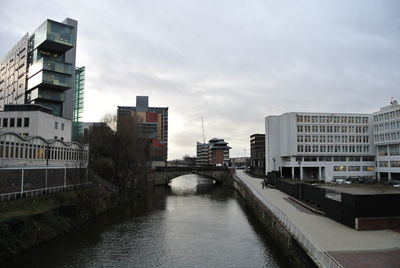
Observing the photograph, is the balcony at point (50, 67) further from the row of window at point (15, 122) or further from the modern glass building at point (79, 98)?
the modern glass building at point (79, 98)

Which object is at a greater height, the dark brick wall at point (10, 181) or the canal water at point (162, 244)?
the dark brick wall at point (10, 181)

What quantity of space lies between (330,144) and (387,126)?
15.1 metres

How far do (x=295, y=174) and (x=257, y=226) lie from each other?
61794 mm

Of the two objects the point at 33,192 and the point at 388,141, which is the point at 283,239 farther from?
the point at 388,141

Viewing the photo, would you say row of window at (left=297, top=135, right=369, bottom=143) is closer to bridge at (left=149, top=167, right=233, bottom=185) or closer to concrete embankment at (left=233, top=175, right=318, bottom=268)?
bridge at (left=149, top=167, right=233, bottom=185)

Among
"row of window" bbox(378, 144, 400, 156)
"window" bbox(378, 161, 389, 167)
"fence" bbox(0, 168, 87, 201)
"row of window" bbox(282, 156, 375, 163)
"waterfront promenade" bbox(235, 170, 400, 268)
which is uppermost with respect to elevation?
"row of window" bbox(378, 144, 400, 156)

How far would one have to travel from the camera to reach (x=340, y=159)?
9081cm

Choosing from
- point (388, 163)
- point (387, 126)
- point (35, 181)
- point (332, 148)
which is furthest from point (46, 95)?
point (388, 163)

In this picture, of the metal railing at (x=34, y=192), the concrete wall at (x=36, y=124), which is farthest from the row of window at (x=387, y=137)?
the concrete wall at (x=36, y=124)

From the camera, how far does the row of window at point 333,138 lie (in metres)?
90.2

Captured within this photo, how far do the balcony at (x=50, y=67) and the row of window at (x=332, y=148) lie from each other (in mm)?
64470

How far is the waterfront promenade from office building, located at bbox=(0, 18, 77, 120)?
199ft

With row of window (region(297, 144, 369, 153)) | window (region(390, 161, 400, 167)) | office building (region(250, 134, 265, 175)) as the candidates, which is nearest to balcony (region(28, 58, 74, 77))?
row of window (region(297, 144, 369, 153))

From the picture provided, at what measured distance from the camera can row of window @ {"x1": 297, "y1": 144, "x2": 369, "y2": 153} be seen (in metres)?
89.8
